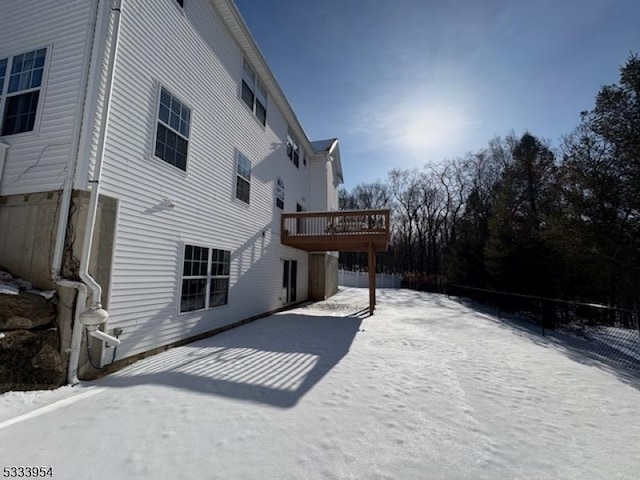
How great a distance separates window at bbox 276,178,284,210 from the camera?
11531mm

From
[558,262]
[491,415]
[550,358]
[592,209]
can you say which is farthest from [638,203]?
[491,415]

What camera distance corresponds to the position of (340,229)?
10930 mm

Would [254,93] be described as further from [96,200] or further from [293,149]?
[96,200]

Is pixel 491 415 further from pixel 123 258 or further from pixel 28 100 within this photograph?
pixel 28 100

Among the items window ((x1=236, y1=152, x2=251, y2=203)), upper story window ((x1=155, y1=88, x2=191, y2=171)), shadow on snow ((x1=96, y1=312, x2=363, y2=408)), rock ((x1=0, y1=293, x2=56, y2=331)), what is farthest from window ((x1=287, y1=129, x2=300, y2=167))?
rock ((x1=0, y1=293, x2=56, y2=331))

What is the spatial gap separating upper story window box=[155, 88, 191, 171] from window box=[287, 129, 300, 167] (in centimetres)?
719

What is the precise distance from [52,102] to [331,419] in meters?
5.95

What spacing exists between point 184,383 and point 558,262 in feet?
52.9

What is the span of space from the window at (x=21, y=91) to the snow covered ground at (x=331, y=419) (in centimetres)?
411

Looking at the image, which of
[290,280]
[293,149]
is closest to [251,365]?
[290,280]

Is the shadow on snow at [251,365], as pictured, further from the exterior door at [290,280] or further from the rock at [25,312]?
the exterior door at [290,280]

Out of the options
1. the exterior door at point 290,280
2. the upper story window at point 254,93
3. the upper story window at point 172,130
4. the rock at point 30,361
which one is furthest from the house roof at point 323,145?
the rock at point 30,361

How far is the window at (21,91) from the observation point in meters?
4.63

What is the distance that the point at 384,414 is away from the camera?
130 inches
